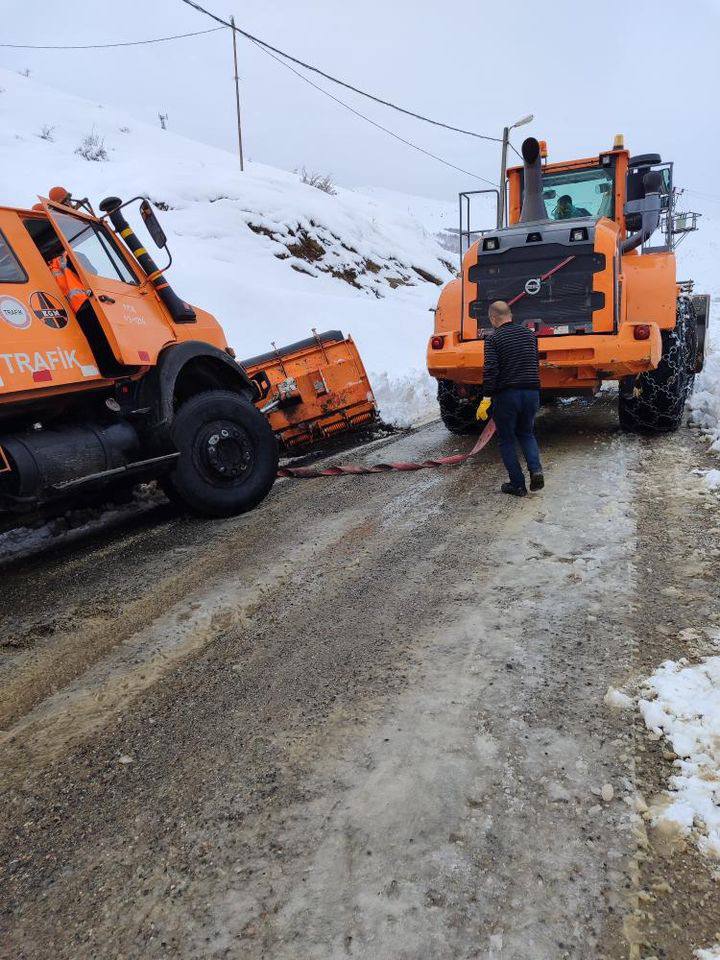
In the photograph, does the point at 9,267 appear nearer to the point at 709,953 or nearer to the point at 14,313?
the point at 14,313

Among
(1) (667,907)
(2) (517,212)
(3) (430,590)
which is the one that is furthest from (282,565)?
(2) (517,212)

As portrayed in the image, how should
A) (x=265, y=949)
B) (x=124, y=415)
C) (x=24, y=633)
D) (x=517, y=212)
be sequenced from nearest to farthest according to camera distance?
(x=265, y=949) → (x=24, y=633) → (x=124, y=415) → (x=517, y=212)

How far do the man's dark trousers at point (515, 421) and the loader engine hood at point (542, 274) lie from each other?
1.45 m

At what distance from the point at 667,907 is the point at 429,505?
3348 mm

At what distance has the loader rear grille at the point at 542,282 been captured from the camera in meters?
6.12

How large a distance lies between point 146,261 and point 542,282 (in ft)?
12.2

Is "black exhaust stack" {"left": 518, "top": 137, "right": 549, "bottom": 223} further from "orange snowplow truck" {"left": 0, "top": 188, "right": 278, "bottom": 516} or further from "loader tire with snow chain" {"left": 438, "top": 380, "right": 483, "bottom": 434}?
"orange snowplow truck" {"left": 0, "top": 188, "right": 278, "bottom": 516}

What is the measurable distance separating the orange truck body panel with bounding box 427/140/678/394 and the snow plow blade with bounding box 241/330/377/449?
0.98 metres

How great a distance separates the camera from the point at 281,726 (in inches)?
95.0

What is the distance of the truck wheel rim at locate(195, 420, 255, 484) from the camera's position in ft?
16.0

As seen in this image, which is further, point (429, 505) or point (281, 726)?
point (429, 505)

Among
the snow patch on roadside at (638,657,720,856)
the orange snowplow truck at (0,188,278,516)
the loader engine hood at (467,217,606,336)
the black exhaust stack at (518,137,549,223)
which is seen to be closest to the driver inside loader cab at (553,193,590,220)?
the black exhaust stack at (518,137,549,223)

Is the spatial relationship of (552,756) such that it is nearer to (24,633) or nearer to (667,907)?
(667,907)

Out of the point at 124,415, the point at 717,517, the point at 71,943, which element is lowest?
the point at 71,943
